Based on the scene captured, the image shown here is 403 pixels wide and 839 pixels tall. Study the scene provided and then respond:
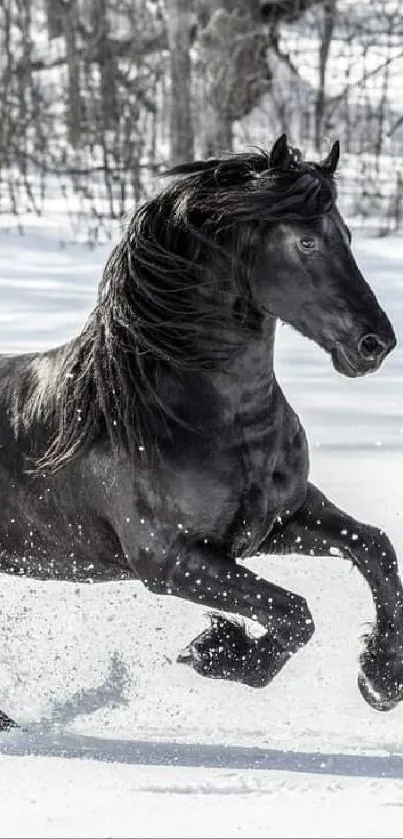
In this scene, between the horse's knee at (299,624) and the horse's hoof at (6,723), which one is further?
the horse's hoof at (6,723)

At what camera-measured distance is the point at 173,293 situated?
3.80m

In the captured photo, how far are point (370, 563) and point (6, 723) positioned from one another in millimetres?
1057

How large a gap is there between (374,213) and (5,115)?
3.55 metres

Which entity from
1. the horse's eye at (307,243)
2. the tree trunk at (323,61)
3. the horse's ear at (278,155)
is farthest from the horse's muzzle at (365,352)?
the tree trunk at (323,61)

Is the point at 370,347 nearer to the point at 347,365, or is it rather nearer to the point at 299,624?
the point at 347,365

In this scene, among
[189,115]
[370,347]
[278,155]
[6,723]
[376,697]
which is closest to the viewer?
[370,347]

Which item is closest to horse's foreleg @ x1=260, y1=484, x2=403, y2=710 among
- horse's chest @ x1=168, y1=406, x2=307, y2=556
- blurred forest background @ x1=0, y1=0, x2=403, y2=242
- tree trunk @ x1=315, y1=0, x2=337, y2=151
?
horse's chest @ x1=168, y1=406, x2=307, y2=556

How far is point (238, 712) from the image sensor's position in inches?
173

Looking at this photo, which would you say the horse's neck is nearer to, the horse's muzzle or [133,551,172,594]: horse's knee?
the horse's muzzle

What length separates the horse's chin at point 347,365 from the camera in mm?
3543

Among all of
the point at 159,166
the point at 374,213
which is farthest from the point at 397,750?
the point at 159,166

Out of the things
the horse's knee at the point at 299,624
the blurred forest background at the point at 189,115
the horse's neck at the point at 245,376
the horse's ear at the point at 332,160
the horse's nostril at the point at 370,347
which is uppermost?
the horse's ear at the point at 332,160

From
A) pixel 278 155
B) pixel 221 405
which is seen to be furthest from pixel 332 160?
pixel 221 405

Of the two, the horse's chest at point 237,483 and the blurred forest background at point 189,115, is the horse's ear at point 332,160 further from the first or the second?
the blurred forest background at point 189,115
